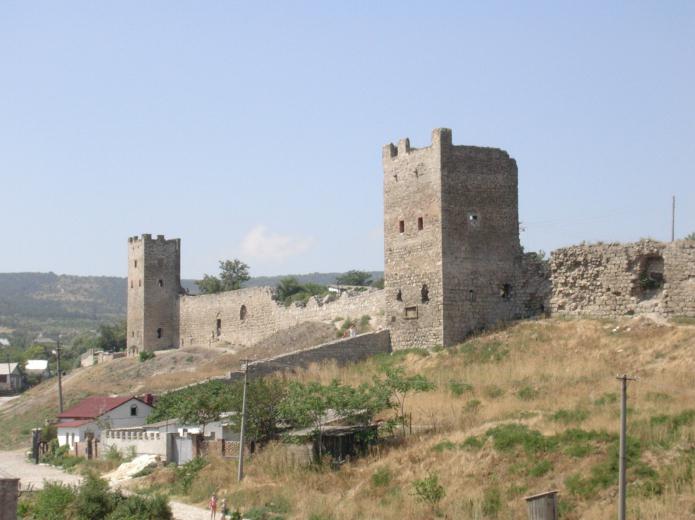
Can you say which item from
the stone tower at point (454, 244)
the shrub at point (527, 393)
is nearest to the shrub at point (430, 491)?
the shrub at point (527, 393)

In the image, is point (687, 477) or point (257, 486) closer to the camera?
point (687, 477)

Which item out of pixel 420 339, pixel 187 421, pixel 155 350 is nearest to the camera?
pixel 187 421

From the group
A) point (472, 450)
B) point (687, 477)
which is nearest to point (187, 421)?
point (472, 450)

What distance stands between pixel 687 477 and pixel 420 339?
13.5 meters

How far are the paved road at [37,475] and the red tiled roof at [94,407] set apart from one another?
1.97 m

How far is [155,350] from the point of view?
53531mm

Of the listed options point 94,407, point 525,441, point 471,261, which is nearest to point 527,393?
point 525,441

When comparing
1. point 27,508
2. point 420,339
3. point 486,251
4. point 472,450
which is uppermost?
point 486,251

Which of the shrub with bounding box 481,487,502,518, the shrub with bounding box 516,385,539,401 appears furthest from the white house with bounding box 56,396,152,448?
the shrub with bounding box 481,487,502,518

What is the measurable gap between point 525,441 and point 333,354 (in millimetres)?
12109

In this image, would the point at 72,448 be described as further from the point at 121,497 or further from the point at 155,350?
the point at 155,350

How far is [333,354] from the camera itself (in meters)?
34.2

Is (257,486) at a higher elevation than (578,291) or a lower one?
lower

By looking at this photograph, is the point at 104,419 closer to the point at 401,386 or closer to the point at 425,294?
the point at 425,294
